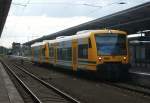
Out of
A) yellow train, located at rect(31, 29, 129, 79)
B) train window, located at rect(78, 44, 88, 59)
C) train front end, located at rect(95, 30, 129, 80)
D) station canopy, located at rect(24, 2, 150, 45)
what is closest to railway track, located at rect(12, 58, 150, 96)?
train front end, located at rect(95, 30, 129, 80)

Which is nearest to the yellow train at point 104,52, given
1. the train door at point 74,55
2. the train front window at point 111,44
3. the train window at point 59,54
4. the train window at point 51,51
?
the train front window at point 111,44

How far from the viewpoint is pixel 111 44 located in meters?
24.0

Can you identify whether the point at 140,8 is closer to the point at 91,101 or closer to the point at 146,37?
the point at 146,37

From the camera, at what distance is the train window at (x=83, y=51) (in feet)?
82.4

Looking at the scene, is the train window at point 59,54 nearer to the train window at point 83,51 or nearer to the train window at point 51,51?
the train window at point 51,51

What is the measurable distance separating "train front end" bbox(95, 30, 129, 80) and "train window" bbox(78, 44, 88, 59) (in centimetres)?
129

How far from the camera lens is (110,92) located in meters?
18.8

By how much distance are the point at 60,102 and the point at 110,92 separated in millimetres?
3813

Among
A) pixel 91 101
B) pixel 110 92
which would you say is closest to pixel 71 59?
pixel 110 92

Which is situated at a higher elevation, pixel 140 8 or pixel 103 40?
pixel 140 8

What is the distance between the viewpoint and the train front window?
23891 mm

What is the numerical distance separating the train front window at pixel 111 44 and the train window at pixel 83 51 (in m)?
1.31

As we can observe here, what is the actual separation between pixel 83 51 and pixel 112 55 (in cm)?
250

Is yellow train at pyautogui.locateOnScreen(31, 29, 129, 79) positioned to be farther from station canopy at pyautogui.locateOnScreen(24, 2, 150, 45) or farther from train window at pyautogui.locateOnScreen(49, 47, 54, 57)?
train window at pyautogui.locateOnScreen(49, 47, 54, 57)
